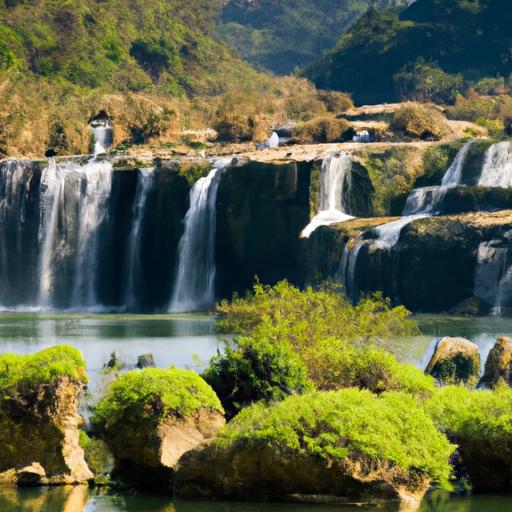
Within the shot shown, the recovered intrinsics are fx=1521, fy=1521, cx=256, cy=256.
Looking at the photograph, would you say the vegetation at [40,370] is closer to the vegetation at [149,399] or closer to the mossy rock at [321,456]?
the vegetation at [149,399]

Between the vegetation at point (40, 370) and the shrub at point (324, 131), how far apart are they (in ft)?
194

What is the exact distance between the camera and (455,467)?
24109 millimetres

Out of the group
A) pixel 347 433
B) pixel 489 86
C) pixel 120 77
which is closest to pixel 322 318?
pixel 347 433

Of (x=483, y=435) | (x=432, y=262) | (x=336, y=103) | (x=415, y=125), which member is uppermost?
(x=336, y=103)

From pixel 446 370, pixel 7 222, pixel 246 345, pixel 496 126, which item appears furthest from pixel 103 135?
pixel 246 345

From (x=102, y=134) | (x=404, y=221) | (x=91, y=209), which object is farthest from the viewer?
(x=102, y=134)

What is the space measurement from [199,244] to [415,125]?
1600cm

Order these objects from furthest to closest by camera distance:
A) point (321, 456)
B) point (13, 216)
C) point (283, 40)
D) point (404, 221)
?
point (283, 40) < point (13, 216) < point (404, 221) < point (321, 456)

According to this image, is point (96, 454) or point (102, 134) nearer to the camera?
point (96, 454)

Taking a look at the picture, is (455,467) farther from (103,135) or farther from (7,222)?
(103,135)

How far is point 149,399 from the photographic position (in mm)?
23562

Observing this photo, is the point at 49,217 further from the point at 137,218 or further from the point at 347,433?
the point at 347,433

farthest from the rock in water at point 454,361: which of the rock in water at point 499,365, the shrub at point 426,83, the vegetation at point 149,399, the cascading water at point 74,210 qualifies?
the shrub at point 426,83

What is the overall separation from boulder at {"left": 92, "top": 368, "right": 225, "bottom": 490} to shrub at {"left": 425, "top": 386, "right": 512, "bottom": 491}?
369cm
